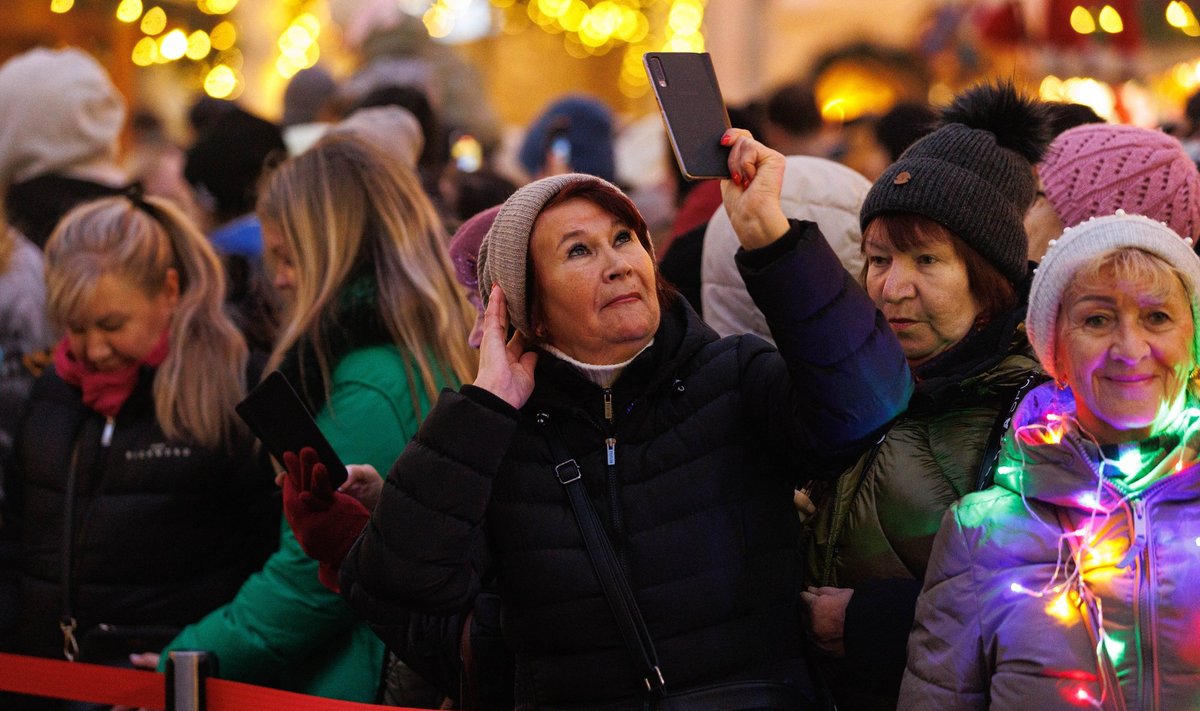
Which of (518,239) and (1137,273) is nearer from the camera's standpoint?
(1137,273)

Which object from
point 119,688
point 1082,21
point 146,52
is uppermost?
point 146,52

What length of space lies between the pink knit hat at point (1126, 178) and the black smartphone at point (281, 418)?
74.9 inches

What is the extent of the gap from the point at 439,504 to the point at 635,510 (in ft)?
1.28

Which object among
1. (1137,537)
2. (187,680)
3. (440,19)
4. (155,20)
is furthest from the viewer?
(440,19)

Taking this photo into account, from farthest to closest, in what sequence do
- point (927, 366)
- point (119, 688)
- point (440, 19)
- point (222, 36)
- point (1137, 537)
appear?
point (222, 36)
point (440, 19)
point (119, 688)
point (927, 366)
point (1137, 537)

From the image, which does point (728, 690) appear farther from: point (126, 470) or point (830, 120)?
point (830, 120)

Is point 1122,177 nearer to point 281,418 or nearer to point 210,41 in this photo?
point 281,418

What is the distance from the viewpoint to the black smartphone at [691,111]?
274 cm

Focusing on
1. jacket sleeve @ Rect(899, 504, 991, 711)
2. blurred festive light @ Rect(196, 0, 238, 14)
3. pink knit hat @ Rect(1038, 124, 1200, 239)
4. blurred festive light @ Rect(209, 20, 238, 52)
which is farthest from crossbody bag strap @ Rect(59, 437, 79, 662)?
blurred festive light @ Rect(196, 0, 238, 14)

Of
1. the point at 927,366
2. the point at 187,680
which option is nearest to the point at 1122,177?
the point at 927,366

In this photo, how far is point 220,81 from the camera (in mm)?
14750

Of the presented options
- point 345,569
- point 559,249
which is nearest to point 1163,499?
point 559,249

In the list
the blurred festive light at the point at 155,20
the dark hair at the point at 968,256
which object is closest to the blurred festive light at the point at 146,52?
the blurred festive light at the point at 155,20

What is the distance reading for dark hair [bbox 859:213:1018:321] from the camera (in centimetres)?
323
